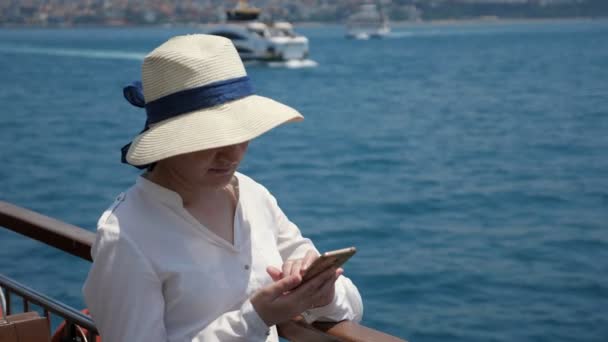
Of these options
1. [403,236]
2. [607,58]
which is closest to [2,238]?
[403,236]

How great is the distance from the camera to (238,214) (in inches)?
61.4

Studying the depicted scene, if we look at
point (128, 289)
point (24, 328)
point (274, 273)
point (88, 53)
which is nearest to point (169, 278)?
point (128, 289)

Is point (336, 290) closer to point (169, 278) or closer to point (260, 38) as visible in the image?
point (169, 278)

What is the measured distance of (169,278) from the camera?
56.6 inches

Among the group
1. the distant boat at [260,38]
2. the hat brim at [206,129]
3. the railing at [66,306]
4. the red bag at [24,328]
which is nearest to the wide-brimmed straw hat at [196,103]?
the hat brim at [206,129]

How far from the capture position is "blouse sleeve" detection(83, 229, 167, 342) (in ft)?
4.59

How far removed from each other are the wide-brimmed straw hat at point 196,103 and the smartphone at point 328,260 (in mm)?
220

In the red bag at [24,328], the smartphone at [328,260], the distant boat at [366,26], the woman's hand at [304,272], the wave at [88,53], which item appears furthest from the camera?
the distant boat at [366,26]

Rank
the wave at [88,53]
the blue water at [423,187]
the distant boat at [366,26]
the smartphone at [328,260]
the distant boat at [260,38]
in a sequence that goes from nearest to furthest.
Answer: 1. the smartphone at [328,260]
2. the blue water at [423,187]
3. the distant boat at [260,38]
4. the wave at [88,53]
5. the distant boat at [366,26]

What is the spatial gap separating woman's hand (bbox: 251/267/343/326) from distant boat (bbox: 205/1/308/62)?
48.0 meters

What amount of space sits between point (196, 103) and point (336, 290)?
0.40 meters

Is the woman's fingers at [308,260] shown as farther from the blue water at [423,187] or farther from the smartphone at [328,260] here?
the blue water at [423,187]

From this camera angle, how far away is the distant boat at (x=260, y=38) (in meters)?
49.5

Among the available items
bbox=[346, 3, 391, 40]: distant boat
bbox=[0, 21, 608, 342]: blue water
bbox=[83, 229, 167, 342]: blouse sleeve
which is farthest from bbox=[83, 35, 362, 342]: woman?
bbox=[346, 3, 391, 40]: distant boat
